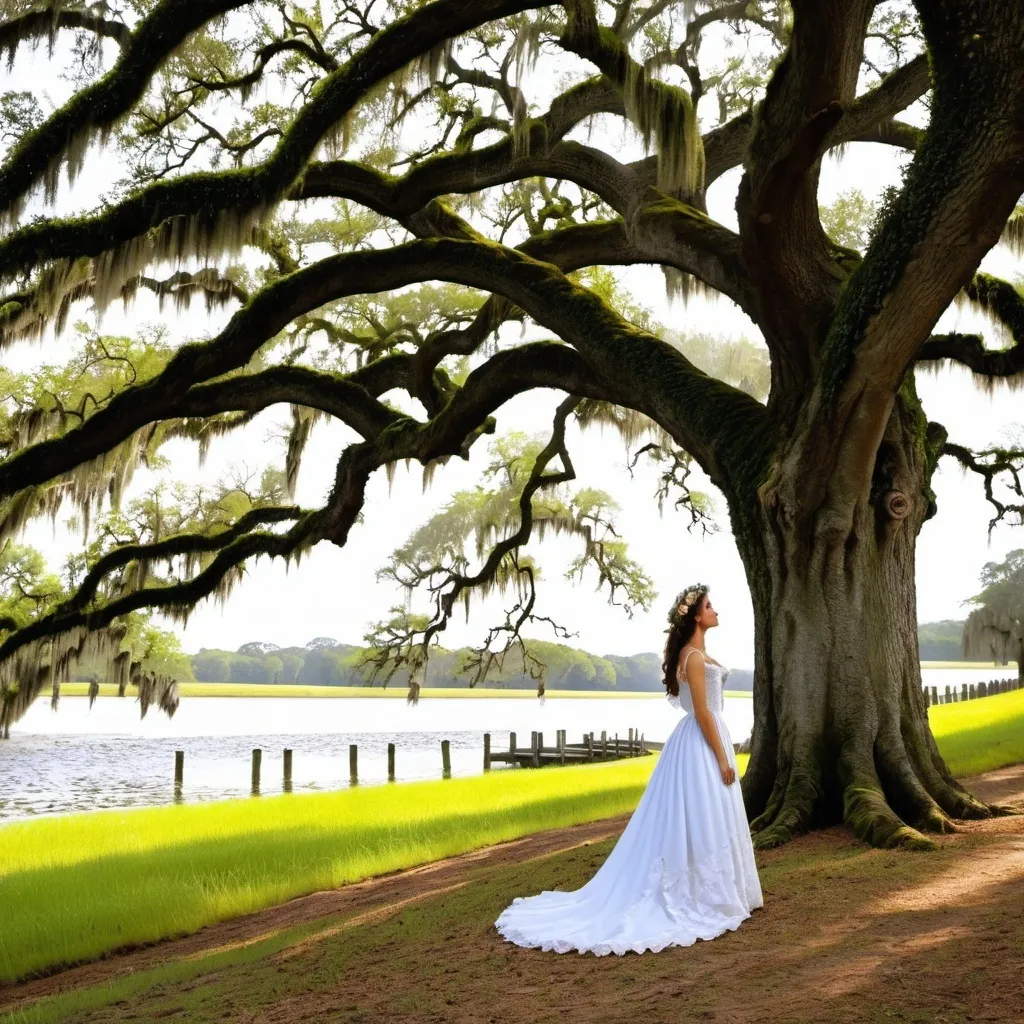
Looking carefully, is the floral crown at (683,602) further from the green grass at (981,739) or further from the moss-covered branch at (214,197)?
the green grass at (981,739)

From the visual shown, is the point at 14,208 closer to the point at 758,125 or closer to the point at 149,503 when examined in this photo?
the point at 758,125

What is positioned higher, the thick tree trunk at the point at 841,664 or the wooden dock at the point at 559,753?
the thick tree trunk at the point at 841,664

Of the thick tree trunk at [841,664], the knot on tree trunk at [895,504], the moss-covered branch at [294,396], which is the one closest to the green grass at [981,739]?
the thick tree trunk at [841,664]

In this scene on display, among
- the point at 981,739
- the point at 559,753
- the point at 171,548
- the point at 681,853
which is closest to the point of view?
the point at 681,853

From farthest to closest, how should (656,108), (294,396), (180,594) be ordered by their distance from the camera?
(180,594) → (294,396) → (656,108)

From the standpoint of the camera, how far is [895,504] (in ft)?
28.4

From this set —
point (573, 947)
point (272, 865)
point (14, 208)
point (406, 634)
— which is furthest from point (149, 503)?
point (573, 947)

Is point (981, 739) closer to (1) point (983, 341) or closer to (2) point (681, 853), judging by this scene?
(1) point (983, 341)

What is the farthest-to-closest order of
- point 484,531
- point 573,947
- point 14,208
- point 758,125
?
point 484,531
point 14,208
point 758,125
point 573,947

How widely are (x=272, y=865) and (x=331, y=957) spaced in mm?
5117

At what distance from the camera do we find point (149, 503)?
2405 cm

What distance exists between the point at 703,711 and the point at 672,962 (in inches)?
55.1

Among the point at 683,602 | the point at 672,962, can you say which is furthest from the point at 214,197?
the point at 672,962

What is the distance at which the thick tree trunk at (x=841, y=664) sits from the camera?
810 centimetres
